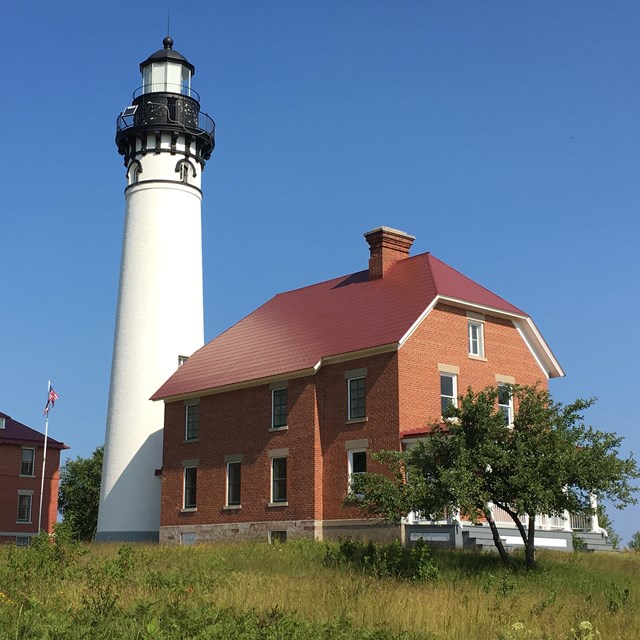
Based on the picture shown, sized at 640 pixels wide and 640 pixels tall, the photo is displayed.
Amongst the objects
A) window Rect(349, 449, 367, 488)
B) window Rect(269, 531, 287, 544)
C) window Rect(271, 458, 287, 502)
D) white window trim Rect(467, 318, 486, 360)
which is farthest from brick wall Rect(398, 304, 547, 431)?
window Rect(269, 531, 287, 544)

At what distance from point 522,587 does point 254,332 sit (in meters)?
19.3

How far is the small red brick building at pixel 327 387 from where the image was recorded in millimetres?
30469

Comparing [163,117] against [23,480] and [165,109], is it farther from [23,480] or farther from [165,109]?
[23,480]

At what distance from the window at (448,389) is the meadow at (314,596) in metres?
6.61

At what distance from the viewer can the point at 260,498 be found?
33.3 metres

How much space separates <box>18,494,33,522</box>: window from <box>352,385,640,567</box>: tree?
35.8 meters

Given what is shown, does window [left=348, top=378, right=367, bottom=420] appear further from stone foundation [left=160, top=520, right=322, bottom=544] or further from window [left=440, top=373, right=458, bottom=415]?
stone foundation [left=160, top=520, right=322, bottom=544]

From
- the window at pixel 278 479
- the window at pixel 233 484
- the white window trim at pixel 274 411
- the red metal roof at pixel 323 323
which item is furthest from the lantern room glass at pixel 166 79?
the window at pixel 278 479

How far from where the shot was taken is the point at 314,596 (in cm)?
1702

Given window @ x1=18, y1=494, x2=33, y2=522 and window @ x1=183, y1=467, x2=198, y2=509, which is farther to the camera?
window @ x1=18, y1=494, x2=33, y2=522

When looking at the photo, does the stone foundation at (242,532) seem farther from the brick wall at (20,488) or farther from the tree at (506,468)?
the brick wall at (20,488)

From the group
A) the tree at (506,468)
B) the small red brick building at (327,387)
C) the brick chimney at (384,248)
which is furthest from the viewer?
the brick chimney at (384,248)

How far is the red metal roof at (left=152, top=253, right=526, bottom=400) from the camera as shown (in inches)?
1238

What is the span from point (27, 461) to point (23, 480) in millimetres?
1250
